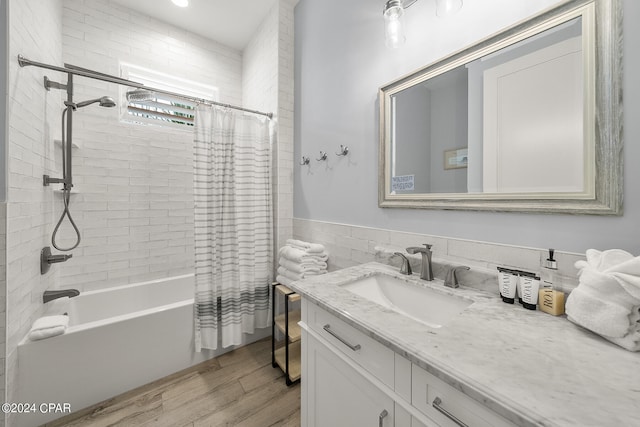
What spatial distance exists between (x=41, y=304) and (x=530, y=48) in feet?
9.87

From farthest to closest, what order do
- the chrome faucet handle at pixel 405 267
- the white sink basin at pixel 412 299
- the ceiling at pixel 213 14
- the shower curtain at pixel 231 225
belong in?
the ceiling at pixel 213 14, the shower curtain at pixel 231 225, the chrome faucet handle at pixel 405 267, the white sink basin at pixel 412 299

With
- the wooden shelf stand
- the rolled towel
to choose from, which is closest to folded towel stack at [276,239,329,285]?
the rolled towel

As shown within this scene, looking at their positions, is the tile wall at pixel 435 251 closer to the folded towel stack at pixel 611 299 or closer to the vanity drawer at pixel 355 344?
the folded towel stack at pixel 611 299

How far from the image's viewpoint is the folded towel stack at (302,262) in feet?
5.63

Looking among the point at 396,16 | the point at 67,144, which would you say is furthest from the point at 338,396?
the point at 67,144

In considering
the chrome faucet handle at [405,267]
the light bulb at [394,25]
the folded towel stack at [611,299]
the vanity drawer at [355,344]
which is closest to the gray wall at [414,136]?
the light bulb at [394,25]

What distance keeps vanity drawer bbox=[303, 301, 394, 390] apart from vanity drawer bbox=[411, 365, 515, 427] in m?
0.08

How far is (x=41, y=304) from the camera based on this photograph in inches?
62.8

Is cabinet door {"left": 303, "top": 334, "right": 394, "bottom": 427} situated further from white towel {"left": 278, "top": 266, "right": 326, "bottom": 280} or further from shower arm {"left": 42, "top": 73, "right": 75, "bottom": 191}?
shower arm {"left": 42, "top": 73, "right": 75, "bottom": 191}

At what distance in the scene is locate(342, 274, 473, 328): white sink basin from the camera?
983 mm

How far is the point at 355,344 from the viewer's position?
812 millimetres

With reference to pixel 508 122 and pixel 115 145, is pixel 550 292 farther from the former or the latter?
pixel 115 145

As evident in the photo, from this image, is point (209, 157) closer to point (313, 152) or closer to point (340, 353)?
point (313, 152)

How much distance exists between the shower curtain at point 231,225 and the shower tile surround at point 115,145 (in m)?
0.19
